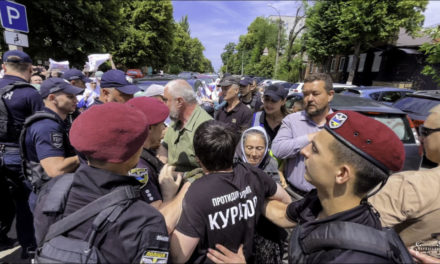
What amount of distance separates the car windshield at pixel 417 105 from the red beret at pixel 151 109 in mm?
6878

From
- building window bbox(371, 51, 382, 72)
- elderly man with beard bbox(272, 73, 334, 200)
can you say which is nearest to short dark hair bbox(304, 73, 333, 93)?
elderly man with beard bbox(272, 73, 334, 200)

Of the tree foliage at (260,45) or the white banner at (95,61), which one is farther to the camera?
the tree foliage at (260,45)

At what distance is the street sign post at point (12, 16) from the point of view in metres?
4.00

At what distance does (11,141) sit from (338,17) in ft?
78.4

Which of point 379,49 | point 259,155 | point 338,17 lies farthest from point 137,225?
point 379,49

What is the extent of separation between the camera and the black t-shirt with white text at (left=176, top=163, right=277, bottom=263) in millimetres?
1310

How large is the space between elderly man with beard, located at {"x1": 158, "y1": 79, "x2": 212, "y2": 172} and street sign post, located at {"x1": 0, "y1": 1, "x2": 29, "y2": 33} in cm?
380

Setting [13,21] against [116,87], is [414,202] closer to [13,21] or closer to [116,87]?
[116,87]

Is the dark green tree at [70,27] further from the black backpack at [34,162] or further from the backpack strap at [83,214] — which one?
the backpack strap at [83,214]

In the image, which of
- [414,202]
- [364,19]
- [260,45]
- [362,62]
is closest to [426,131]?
[414,202]

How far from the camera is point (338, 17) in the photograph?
794 inches

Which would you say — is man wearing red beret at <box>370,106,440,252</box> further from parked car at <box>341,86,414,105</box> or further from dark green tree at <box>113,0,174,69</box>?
dark green tree at <box>113,0,174,69</box>

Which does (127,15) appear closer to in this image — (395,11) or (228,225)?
(395,11)

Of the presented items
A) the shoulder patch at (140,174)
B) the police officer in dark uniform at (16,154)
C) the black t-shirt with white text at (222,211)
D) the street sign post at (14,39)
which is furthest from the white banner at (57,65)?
the black t-shirt with white text at (222,211)
